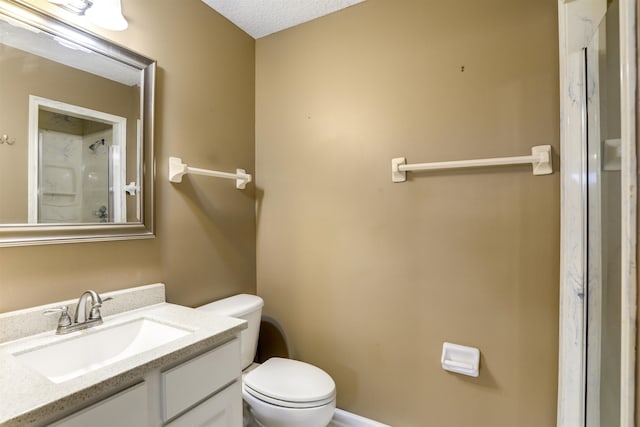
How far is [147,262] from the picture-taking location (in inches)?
55.2

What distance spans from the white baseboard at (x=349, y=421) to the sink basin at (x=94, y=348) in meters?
1.11

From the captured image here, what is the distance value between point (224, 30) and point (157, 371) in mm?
1811

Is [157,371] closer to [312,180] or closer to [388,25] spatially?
[312,180]

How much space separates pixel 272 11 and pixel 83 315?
5.80ft

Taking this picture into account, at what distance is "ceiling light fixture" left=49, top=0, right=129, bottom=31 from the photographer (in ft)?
3.73

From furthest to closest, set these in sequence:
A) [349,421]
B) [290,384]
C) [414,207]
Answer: [349,421] → [414,207] → [290,384]

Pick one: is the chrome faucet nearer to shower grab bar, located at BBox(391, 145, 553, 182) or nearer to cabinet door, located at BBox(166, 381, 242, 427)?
cabinet door, located at BBox(166, 381, 242, 427)

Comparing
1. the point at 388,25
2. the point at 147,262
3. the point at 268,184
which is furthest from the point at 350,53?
the point at 147,262

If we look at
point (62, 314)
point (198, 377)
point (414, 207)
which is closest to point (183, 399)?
point (198, 377)

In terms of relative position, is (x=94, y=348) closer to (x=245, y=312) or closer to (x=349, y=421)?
(x=245, y=312)

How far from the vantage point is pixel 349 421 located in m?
1.70

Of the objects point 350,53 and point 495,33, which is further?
point 350,53

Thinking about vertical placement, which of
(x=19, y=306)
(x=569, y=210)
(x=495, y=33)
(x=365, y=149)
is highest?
(x=495, y=33)

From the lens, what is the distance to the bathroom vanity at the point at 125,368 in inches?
27.4
